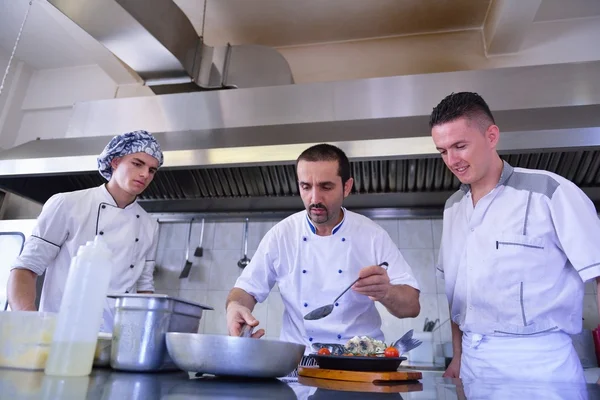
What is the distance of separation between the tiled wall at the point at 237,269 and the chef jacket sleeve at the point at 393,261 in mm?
1230

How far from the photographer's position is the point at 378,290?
1.19 metres

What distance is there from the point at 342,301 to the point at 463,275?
45 centimetres

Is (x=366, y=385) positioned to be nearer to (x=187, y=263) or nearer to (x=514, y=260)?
(x=514, y=260)

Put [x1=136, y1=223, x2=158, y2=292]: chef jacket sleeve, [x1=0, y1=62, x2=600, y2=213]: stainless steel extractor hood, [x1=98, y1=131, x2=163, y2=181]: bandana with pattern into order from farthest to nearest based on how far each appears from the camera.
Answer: [x1=0, y1=62, x2=600, y2=213]: stainless steel extractor hood
[x1=136, y1=223, x2=158, y2=292]: chef jacket sleeve
[x1=98, y1=131, x2=163, y2=181]: bandana with pattern

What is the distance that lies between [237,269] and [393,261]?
1.64 m

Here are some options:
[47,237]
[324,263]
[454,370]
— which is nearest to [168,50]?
[47,237]

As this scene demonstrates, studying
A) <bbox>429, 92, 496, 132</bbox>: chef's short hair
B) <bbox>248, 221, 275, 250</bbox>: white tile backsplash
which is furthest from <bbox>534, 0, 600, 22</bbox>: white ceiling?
<bbox>248, 221, 275, 250</bbox>: white tile backsplash

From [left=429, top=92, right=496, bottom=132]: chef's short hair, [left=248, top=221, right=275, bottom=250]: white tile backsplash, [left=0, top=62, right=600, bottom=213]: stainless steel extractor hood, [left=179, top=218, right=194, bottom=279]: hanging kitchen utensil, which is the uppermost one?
[left=0, top=62, right=600, bottom=213]: stainless steel extractor hood

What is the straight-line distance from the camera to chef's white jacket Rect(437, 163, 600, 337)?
4.15 ft

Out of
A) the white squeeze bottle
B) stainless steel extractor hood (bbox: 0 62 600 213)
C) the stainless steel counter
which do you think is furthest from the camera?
stainless steel extractor hood (bbox: 0 62 600 213)

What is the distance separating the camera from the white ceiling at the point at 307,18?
287 centimetres

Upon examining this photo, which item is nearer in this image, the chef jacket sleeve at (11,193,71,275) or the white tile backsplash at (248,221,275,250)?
the chef jacket sleeve at (11,193,71,275)

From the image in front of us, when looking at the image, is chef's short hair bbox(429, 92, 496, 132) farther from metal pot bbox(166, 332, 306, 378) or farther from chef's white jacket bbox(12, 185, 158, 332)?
chef's white jacket bbox(12, 185, 158, 332)

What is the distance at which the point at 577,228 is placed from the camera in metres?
1.25
